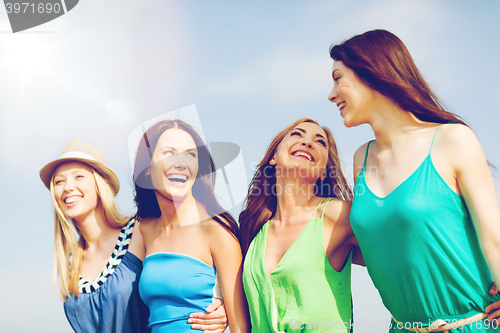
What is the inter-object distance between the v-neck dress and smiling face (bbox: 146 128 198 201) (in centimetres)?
95

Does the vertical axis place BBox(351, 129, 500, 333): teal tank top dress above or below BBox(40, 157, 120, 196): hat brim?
below

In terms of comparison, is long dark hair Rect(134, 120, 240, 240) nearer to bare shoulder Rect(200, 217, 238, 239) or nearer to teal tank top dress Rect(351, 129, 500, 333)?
bare shoulder Rect(200, 217, 238, 239)

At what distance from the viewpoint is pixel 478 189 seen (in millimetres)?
2971

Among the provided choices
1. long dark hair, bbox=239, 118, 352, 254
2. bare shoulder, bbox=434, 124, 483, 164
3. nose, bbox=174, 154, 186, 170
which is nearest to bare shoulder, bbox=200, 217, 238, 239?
long dark hair, bbox=239, 118, 352, 254

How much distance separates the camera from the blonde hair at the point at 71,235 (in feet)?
16.3

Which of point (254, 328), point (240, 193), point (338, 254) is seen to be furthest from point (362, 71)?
point (254, 328)

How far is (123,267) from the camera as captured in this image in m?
4.78

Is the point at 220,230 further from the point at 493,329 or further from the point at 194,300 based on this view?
the point at 493,329

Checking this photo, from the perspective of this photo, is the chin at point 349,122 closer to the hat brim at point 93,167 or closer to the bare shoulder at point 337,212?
the bare shoulder at point 337,212

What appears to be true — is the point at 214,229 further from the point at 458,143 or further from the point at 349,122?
the point at 458,143

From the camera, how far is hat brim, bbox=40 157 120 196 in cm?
511

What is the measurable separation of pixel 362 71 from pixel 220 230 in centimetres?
214

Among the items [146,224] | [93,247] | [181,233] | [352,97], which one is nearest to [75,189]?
[93,247]

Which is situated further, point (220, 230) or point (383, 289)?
point (220, 230)
